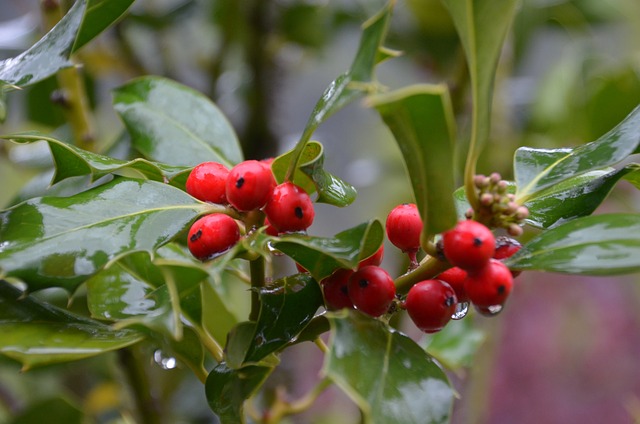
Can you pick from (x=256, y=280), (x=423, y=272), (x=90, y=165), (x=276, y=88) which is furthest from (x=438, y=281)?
(x=276, y=88)

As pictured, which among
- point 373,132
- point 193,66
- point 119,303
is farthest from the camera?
point 373,132

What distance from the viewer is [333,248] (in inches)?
16.4

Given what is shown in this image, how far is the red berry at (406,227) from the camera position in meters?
0.48

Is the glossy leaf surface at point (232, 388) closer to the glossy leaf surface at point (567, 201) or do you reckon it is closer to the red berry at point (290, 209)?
the red berry at point (290, 209)

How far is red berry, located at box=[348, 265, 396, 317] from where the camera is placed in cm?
44

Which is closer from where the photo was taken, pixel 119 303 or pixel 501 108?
pixel 119 303

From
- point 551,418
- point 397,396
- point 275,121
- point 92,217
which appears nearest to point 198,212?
point 92,217

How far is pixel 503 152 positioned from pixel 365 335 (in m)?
0.92

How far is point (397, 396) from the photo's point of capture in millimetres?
406

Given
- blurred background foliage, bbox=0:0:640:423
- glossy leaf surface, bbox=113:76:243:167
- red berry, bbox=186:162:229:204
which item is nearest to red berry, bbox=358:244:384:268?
red berry, bbox=186:162:229:204

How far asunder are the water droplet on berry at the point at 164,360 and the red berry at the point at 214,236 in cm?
15

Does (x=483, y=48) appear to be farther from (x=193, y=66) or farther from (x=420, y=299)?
(x=193, y=66)

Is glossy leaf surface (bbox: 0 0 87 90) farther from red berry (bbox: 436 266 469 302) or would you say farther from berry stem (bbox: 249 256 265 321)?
red berry (bbox: 436 266 469 302)

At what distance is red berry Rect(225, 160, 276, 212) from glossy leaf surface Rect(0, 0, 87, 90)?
15 centimetres
